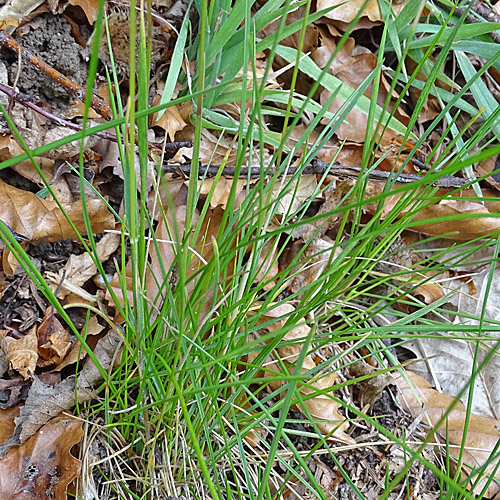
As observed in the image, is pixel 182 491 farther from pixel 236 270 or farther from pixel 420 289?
pixel 420 289

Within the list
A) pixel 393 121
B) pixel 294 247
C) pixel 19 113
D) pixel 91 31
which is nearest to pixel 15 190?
pixel 19 113

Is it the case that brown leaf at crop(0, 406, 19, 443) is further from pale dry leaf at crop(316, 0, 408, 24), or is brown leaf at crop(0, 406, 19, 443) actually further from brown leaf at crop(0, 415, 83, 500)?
pale dry leaf at crop(316, 0, 408, 24)

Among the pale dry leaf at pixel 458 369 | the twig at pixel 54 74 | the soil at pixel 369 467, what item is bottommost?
the soil at pixel 369 467

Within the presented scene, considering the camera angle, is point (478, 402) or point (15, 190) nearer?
point (15, 190)

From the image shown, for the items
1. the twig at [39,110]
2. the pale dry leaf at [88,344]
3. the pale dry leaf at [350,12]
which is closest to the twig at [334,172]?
the twig at [39,110]

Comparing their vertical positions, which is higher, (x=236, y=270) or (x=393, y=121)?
(x=393, y=121)

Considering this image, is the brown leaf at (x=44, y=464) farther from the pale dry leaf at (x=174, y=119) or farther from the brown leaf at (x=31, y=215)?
the pale dry leaf at (x=174, y=119)

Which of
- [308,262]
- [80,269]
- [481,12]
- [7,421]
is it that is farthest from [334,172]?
[7,421]
